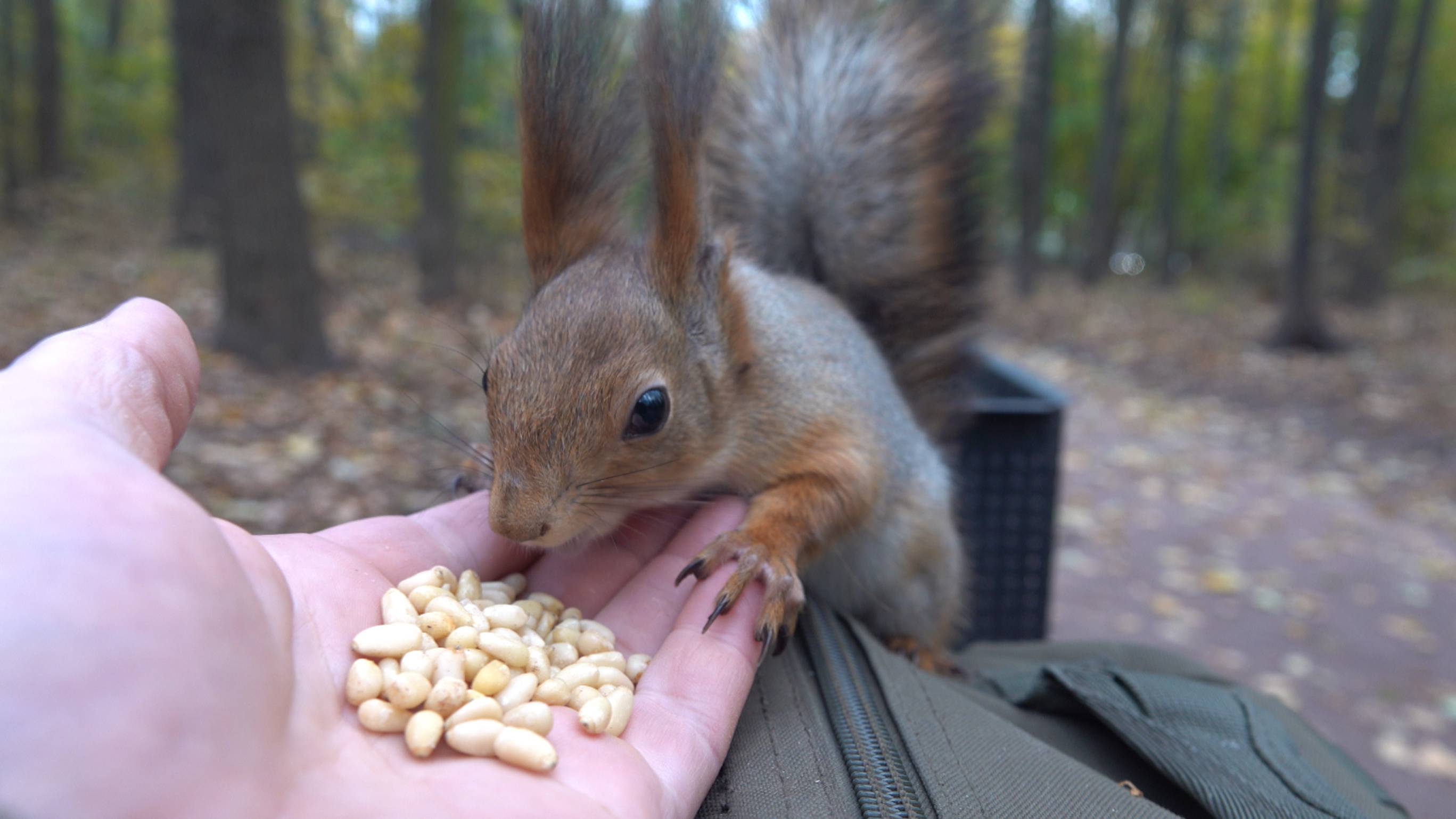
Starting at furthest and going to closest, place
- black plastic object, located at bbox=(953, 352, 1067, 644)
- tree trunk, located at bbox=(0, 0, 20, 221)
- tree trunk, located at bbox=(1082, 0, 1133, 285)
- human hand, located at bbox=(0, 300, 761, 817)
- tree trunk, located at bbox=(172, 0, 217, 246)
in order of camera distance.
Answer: tree trunk, located at bbox=(1082, 0, 1133, 285) < tree trunk, located at bbox=(0, 0, 20, 221) < tree trunk, located at bbox=(172, 0, 217, 246) < black plastic object, located at bbox=(953, 352, 1067, 644) < human hand, located at bbox=(0, 300, 761, 817)

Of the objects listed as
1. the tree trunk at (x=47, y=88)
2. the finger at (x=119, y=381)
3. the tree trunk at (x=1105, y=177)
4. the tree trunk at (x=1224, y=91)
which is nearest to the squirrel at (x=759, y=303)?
the finger at (x=119, y=381)

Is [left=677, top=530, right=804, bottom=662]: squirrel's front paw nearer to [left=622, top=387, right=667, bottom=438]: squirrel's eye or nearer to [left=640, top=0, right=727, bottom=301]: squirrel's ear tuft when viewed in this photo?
[left=622, top=387, right=667, bottom=438]: squirrel's eye

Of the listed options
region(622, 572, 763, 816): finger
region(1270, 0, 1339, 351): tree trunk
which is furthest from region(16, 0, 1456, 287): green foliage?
region(1270, 0, 1339, 351): tree trunk

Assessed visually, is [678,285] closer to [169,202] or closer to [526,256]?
[526,256]

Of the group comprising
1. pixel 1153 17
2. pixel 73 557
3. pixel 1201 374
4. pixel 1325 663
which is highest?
pixel 1153 17

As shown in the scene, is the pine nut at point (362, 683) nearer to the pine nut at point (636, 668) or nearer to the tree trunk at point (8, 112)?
the pine nut at point (636, 668)

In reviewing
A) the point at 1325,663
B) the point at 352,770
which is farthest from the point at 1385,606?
the point at 352,770
